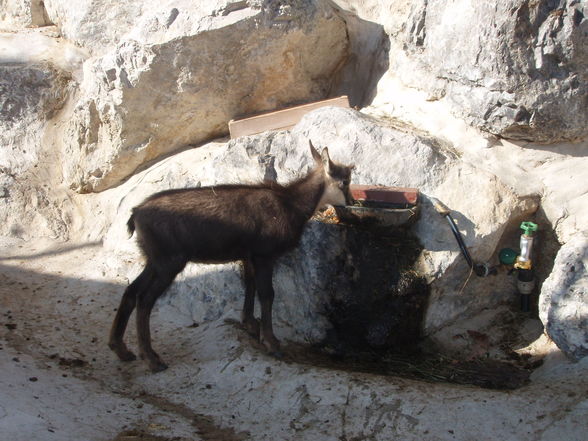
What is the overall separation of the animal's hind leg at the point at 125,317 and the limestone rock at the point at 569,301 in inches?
145

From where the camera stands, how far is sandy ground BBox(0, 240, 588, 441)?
4766 mm

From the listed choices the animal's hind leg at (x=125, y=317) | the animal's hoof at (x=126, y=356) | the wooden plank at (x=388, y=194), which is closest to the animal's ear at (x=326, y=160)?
the wooden plank at (x=388, y=194)

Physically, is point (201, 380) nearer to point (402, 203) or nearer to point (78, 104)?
point (402, 203)

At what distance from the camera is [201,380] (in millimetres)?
5742

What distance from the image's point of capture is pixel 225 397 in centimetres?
552

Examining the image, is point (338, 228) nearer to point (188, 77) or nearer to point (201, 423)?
point (201, 423)

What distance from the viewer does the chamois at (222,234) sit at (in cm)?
600

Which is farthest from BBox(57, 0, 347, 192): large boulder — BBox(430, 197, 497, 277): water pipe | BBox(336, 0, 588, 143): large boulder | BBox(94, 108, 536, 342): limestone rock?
BBox(430, 197, 497, 277): water pipe

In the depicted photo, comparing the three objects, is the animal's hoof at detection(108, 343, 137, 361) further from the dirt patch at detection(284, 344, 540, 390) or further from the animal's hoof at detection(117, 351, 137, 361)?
the dirt patch at detection(284, 344, 540, 390)

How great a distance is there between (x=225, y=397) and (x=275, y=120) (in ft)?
12.3

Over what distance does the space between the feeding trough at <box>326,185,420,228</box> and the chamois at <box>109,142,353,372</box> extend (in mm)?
151

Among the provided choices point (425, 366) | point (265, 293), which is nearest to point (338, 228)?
point (265, 293)

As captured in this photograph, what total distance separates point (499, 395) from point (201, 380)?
248 centimetres

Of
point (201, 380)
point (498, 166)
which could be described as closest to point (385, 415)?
point (201, 380)
